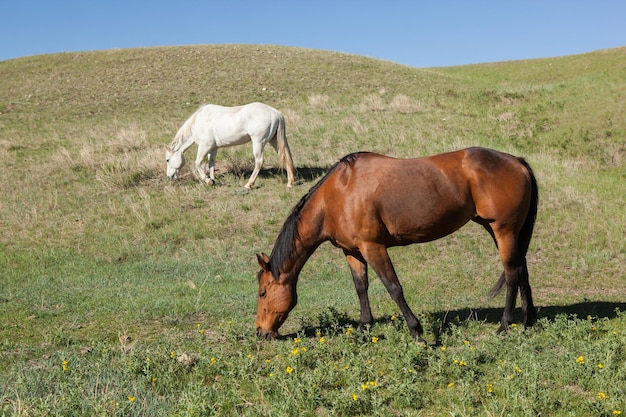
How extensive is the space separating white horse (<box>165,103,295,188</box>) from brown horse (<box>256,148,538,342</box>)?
321 inches

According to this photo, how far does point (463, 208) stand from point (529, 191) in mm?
778

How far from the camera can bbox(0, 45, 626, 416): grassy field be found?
519 centimetres

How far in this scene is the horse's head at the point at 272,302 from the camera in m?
6.65

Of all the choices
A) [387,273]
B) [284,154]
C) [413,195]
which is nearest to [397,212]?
[413,195]

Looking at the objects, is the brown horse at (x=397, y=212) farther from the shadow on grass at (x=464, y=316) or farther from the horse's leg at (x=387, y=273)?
the shadow on grass at (x=464, y=316)

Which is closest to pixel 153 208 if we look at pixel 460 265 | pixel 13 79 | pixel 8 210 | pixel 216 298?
pixel 8 210

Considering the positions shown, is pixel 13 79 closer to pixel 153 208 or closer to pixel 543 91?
pixel 153 208

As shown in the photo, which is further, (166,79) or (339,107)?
(166,79)

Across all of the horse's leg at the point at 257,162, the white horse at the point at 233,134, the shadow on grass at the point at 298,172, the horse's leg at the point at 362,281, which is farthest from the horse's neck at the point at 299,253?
the shadow on grass at the point at 298,172

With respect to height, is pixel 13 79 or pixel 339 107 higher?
pixel 13 79

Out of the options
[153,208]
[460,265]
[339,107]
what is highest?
[339,107]

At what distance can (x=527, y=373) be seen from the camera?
5.16m

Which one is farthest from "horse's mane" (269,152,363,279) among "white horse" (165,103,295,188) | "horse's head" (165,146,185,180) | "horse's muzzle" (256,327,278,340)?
"horse's head" (165,146,185,180)

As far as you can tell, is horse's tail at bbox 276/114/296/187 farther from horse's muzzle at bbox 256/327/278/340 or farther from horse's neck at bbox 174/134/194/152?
horse's muzzle at bbox 256/327/278/340
